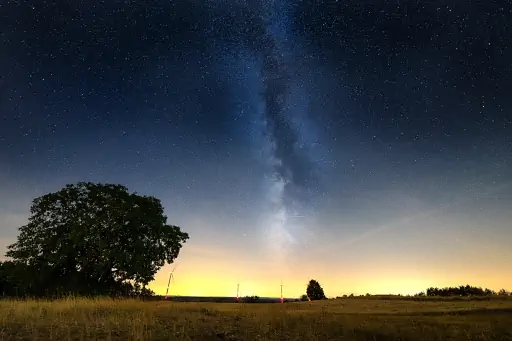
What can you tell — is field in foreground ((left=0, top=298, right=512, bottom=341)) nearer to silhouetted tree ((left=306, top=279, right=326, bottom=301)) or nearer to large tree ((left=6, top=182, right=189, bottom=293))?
large tree ((left=6, top=182, right=189, bottom=293))

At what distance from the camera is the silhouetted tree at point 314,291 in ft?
140

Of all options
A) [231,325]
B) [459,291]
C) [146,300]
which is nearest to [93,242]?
[146,300]

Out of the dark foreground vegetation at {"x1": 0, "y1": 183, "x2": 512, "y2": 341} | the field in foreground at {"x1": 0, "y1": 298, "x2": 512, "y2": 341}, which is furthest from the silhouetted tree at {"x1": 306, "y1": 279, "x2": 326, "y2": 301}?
the field in foreground at {"x1": 0, "y1": 298, "x2": 512, "y2": 341}

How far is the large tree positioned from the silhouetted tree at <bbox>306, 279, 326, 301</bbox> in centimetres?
1665

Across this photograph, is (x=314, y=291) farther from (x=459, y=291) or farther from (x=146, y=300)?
(x=146, y=300)

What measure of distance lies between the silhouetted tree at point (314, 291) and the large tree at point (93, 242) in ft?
54.6

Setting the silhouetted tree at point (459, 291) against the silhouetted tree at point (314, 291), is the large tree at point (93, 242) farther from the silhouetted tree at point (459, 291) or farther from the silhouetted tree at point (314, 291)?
the silhouetted tree at point (459, 291)

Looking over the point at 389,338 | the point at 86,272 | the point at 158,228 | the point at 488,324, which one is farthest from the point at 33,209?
the point at 488,324

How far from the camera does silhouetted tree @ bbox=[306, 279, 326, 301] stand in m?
42.8

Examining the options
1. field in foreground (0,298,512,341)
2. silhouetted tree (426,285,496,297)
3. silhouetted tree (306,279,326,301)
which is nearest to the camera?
field in foreground (0,298,512,341)

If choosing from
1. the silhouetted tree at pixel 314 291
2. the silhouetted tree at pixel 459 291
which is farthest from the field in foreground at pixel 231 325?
the silhouetted tree at pixel 314 291

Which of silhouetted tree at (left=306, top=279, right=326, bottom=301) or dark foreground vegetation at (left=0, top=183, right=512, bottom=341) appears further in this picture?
silhouetted tree at (left=306, top=279, right=326, bottom=301)

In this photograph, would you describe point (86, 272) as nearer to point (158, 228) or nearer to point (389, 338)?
point (158, 228)

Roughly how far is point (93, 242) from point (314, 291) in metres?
24.5
